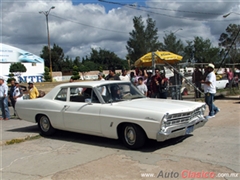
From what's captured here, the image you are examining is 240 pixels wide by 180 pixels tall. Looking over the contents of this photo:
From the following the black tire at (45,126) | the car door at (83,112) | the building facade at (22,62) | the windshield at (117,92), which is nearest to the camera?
the car door at (83,112)

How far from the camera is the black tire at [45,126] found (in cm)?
826

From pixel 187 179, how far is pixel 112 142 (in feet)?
9.24

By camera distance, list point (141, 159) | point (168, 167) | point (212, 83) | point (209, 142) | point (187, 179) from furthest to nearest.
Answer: point (212, 83)
point (209, 142)
point (141, 159)
point (168, 167)
point (187, 179)

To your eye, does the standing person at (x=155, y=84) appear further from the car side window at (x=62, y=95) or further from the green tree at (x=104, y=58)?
the green tree at (x=104, y=58)

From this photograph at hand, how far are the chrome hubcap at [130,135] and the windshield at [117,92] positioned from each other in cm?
89

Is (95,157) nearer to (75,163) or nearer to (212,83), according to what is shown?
(75,163)

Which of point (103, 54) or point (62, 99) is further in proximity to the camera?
point (103, 54)

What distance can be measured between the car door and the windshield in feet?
0.71

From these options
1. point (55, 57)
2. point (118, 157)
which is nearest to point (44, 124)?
point (118, 157)

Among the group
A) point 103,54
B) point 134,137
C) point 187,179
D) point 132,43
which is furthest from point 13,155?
point 103,54

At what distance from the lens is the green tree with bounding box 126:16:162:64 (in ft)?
194

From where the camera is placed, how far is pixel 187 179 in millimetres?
4703

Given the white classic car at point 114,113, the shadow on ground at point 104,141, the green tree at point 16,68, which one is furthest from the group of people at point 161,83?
the green tree at point 16,68

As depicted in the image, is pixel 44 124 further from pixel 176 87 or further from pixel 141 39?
pixel 141 39
